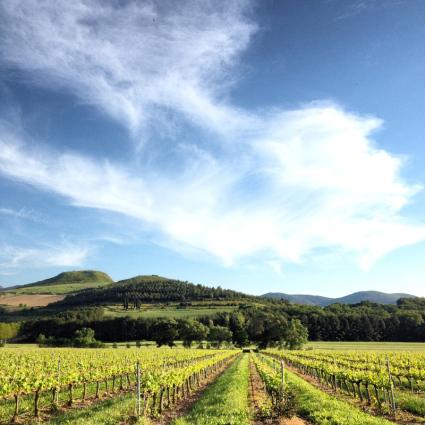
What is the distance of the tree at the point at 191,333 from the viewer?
118625mm

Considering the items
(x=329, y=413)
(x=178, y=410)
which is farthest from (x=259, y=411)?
(x=178, y=410)

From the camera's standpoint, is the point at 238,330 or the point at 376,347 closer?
the point at 376,347

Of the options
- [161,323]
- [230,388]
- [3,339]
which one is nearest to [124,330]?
[161,323]

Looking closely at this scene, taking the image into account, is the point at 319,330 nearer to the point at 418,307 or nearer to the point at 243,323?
the point at 243,323

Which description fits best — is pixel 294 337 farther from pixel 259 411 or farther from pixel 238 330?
pixel 259 411

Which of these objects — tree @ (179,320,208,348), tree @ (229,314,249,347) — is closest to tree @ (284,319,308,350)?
tree @ (229,314,249,347)

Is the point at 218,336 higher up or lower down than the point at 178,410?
higher up

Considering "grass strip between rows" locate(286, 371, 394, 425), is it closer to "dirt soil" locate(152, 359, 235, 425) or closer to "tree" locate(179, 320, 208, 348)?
"dirt soil" locate(152, 359, 235, 425)

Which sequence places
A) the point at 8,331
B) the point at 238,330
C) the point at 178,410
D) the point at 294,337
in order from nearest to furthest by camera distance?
1. the point at 178,410
2. the point at 294,337
3. the point at 8,331
4. the point at 238,330

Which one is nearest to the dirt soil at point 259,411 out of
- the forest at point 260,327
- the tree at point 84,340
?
the tree at point 84,340

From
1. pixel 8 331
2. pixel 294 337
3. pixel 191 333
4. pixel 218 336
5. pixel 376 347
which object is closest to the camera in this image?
pixel 376 347

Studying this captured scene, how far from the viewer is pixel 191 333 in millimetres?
→ 118750

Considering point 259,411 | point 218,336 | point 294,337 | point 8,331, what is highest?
point 8,331

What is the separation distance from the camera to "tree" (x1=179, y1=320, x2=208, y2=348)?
389ft
